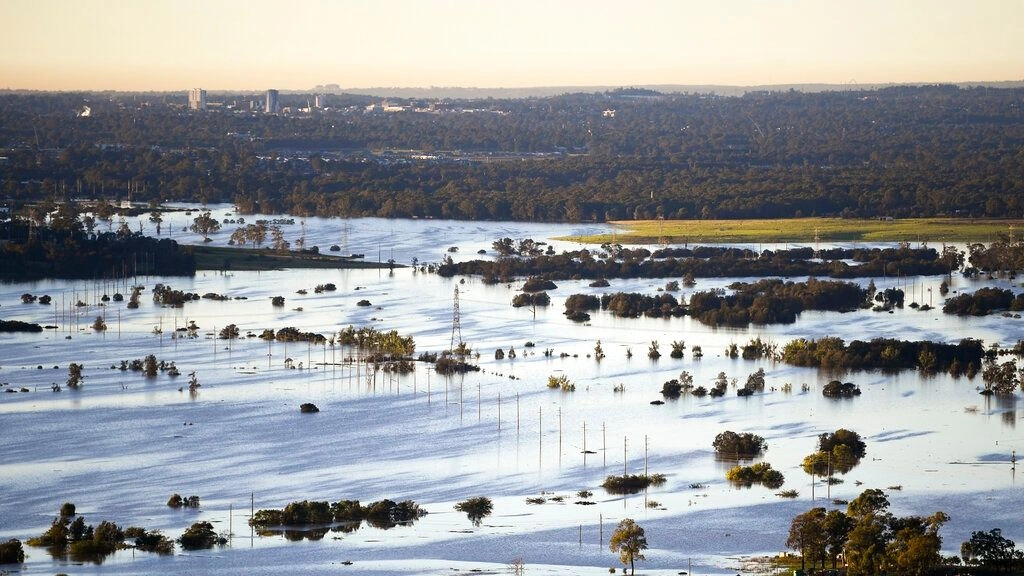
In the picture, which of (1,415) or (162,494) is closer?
(162,494)

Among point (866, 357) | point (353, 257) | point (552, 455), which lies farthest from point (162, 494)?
point (353, 257)

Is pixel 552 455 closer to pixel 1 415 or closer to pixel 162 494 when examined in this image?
pixel 162 494

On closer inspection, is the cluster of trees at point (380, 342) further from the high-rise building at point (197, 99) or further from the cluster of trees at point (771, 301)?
the high-rise building at point (197, 99)

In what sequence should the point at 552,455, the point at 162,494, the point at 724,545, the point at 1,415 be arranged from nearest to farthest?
the point at 724,545 < the point at 162,494 < the point at 552,455 < the point at 1,415

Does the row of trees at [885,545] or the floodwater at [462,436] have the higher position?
the row of trees at [885,545]

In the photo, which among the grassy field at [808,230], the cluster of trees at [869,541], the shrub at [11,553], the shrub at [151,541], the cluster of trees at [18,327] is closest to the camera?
the cluster of trees at [869,541]

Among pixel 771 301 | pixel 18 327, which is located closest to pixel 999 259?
pixel 771 301

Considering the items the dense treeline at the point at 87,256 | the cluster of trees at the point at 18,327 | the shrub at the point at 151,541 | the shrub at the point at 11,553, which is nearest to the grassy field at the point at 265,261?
the dense treeline at the point at 87,256
